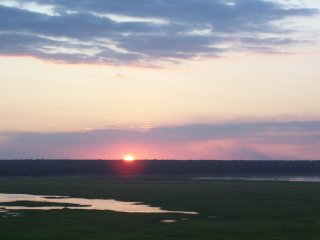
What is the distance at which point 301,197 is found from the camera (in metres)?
53.0

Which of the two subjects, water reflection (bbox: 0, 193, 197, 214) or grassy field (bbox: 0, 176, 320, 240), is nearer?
grassy field (bbox: 0, 176, 320, 240)

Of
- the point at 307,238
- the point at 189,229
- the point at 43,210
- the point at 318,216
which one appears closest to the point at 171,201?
→ the point at 43,210

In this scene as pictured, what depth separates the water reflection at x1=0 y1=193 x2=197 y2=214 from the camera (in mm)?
43219

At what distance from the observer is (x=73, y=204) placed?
154 ft

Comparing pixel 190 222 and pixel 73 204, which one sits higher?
pixel 73 204

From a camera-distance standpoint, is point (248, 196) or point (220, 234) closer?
point (220, 234)

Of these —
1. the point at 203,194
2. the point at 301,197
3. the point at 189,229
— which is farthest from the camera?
the point at 203,194

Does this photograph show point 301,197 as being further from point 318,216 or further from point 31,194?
point 31,194

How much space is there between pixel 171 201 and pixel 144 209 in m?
6.42

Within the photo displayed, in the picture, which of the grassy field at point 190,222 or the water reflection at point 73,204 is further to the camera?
A: the water reflection at point 73,204

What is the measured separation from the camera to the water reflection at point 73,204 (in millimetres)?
43219

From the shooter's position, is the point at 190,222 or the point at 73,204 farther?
the point at 73,204

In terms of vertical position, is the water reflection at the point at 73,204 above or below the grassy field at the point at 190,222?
above

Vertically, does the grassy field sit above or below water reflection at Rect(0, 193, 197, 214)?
below
